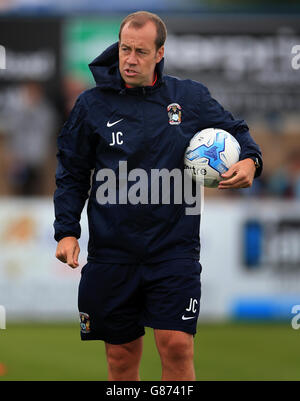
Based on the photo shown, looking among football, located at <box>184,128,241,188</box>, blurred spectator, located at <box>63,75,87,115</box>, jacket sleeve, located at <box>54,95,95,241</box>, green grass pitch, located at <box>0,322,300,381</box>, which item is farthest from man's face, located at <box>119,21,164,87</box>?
blurred spectator, located at <box>63,75,87,115</box>

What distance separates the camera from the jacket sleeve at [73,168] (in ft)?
18.1

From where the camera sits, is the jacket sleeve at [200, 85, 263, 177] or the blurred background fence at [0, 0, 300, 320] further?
the blurred background fence at [0, 0, 300, 320]

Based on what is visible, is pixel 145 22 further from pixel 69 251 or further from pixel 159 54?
pixel 69 251

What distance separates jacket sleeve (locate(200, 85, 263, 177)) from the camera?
216 inches

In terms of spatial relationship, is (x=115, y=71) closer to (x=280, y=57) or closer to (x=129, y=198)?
(x=129, y=198)

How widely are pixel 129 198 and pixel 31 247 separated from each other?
23.4 ft

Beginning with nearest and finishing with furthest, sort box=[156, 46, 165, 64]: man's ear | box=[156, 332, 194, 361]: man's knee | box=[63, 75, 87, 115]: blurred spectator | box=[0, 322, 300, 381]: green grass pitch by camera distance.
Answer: box=[156, 332, 194, 361]: man's knee, box=[156, 46, 165, 64]: man's ear, box=[0, 322, 300, 381]: green grass pitch, box=[63, 75, 87, 115]: blurred spectator

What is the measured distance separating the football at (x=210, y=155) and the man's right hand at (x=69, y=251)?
0.78 meters

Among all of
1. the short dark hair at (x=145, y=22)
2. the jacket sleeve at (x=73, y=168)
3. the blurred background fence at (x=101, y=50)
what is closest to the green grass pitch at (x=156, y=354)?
the jacket sleeve at (x=73, y=168)

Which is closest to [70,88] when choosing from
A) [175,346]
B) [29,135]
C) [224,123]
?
[29,135]

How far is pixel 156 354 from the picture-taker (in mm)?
9727

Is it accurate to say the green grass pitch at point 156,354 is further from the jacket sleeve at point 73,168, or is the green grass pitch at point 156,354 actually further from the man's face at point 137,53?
the man's face at point 137,53

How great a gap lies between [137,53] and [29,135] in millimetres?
9402

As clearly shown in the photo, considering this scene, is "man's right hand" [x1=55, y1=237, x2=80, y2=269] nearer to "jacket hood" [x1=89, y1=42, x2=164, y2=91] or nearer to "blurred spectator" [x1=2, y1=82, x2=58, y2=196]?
"jacket hood" [x1=89, y1=42, x2=164, y2=91]
